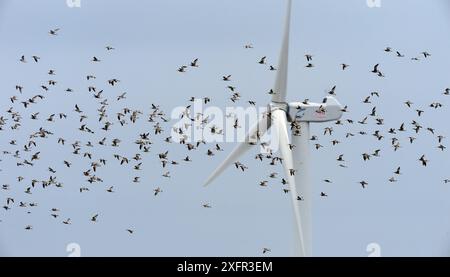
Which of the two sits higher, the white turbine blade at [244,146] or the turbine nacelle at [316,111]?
the turbine nacelle at [316,111]

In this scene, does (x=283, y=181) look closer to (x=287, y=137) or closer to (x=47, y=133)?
(x=287, y=137)

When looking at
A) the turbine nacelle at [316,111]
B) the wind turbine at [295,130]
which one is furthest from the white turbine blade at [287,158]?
the turbine nacelle at [316,111]

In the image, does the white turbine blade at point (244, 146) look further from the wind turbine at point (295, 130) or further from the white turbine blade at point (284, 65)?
the white turbine blade at point (284, 65)

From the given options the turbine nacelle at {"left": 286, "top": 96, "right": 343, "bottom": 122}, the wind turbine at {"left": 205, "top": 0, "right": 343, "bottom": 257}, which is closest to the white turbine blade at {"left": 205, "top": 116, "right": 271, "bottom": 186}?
the wind turbine at {"left": 205, "top": 0, "right": 343, "bottom": 257}

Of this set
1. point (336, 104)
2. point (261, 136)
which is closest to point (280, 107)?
point (261, 136)

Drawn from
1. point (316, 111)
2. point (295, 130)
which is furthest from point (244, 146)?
point (316, 111)

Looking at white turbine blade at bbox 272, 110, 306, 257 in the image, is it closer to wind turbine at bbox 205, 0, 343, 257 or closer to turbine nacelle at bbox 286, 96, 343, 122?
wind turbine at bbox 205, 0, 343, 257

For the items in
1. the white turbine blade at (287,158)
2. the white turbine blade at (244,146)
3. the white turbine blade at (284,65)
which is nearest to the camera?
the white turbine blade at (287,158)
